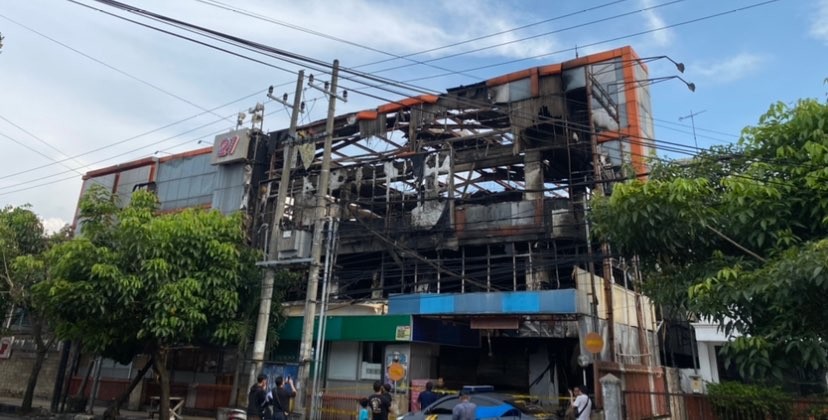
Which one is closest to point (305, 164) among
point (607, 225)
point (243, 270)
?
point (243, 270)

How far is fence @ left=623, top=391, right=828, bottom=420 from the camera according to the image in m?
9.18

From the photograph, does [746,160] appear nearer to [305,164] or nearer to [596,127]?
[596,127]

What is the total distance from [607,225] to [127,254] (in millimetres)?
13770

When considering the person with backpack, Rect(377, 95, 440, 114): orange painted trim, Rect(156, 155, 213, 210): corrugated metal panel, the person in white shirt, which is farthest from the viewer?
Rect(156, 155, 213, 210): corrugated metal panel

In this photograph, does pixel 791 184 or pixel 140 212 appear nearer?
pixel 791 184

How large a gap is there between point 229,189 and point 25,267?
9.25 metres

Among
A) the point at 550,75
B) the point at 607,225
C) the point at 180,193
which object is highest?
the point at 550,75

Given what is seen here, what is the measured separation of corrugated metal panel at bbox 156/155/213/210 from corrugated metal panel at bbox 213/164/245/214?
524mm

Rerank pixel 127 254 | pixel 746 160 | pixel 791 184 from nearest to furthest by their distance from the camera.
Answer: pixel 791 184, pixel 746 160, pixel 127 254

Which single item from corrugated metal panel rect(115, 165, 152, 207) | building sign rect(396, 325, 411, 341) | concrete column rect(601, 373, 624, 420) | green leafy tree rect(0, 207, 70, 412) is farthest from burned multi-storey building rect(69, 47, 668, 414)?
corrugated metal panel rect(115, 165, 152, 207)

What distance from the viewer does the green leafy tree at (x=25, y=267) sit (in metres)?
20.5

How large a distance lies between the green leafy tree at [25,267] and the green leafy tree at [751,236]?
19.4 metres

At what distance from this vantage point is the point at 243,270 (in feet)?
60.3

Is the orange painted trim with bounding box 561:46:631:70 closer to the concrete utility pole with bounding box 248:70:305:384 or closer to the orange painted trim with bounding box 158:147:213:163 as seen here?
the concrete utility pole with bounding box 248:70:305:384
